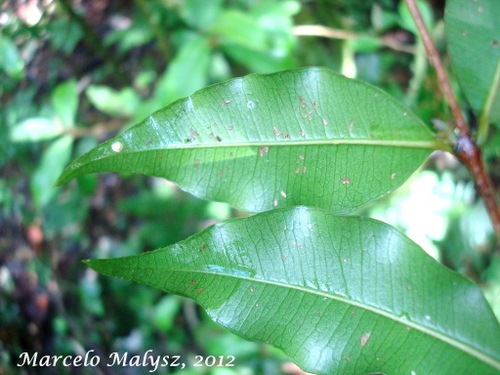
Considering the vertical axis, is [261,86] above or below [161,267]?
above

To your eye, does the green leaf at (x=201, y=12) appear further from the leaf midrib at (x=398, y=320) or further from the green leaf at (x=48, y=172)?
the leaf midrib at (x=398, y=320)

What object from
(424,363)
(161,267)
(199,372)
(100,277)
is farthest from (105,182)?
(424,363)

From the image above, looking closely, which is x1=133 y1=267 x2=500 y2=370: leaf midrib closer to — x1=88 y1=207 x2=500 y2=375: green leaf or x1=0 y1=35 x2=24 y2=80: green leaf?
x1=88 y1=207 x2=500 y2=375: green leaf

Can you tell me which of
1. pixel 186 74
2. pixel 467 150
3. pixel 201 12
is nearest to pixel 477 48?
pixel 467 150

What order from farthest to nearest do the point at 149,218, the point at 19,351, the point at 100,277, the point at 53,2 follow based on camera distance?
1. the point at 100,277
2. the point at 149,218
3. the point at 19,351
4. the point at 53,2

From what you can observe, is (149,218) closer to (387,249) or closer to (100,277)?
(100,277)

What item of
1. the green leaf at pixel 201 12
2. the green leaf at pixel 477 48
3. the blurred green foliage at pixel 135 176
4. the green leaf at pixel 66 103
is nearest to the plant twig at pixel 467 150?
the green leaf at pixel 477 48

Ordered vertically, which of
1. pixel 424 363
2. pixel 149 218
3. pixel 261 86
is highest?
pixel 261 86
